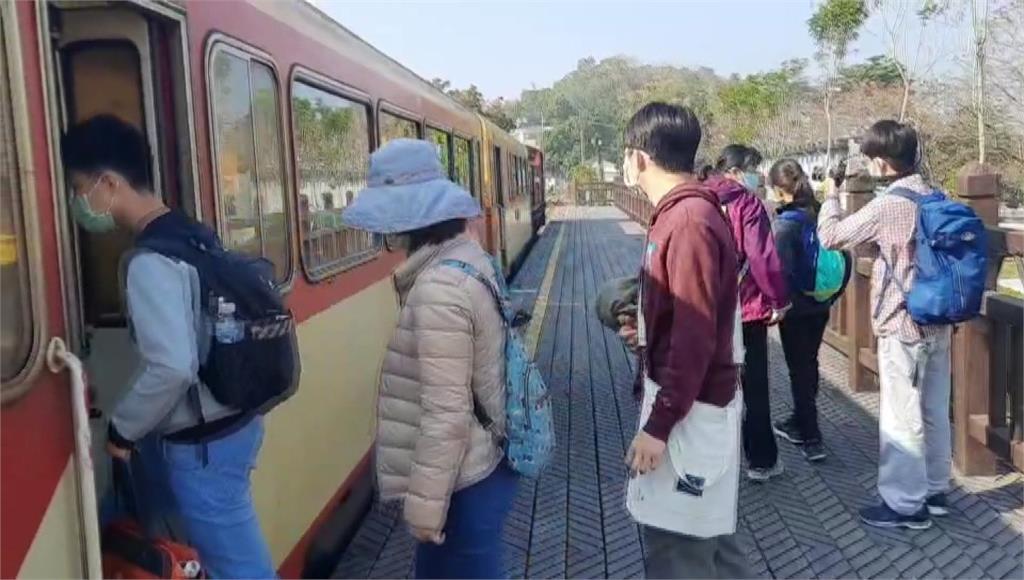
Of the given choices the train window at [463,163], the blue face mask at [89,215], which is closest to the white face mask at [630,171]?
the blue face mask at [89,215]

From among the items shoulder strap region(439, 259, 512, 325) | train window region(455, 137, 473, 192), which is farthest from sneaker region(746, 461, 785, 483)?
train window region(455, 137, 473, 192)

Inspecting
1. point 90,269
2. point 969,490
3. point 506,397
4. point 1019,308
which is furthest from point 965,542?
point 90,269

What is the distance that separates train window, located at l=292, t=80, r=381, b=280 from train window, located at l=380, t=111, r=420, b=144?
371 millimetres

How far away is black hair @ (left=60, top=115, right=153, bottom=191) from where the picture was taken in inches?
95.5

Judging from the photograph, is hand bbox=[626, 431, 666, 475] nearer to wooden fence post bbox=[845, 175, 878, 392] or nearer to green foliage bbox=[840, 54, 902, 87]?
wooden fence post bbox=[845, 175, 878, 392]

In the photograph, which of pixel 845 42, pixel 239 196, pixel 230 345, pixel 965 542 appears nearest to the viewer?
pixel 230 345

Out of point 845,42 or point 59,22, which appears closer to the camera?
point 59,22

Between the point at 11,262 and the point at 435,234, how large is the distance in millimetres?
1076

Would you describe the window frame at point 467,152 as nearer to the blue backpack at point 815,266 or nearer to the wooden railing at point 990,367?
the blue backpack at point 815,266

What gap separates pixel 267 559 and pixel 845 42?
33.7m

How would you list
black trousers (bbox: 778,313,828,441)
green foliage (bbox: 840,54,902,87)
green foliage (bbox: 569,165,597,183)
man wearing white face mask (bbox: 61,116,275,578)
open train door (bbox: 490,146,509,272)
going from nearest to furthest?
man wearing white face mask (bbox: 61,116,275,578) → black trousers (bbox: 778,313,828,441) → open train door (bbox: 490,146,509,272) → green foliage (bbox: 840,54,902,87) → green foliage (bbox: 569,165,597,183)

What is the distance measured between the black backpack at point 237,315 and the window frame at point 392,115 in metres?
2.82

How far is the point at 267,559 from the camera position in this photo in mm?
2875

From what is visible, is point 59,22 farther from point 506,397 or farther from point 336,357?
point 336,357
